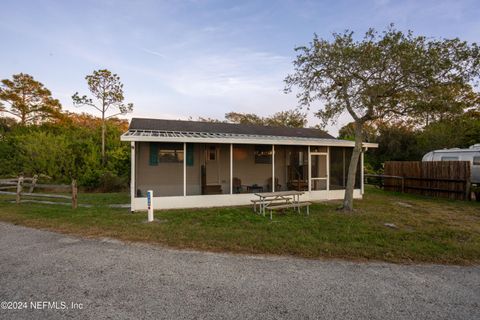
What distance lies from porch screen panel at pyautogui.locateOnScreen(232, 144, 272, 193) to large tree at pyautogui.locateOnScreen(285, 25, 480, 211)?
393 cm

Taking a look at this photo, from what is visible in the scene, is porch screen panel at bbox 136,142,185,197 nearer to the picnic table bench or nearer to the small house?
the small house

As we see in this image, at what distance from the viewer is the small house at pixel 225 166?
9.18 metres

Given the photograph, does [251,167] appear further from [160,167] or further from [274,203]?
[160,167]

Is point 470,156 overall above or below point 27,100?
below

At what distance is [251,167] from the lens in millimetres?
11719

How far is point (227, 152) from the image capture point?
11297 mm

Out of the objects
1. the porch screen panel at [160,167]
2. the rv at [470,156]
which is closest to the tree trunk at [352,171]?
the porch screen panel at [160,167]

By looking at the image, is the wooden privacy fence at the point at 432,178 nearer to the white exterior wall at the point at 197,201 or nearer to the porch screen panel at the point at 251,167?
the white exterior wall at the point at 197,201

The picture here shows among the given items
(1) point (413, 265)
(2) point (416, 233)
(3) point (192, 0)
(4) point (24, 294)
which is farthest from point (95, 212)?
(3) point (192, 0)

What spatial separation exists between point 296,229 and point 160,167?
6.82m

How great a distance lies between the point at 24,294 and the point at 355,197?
11.6 m

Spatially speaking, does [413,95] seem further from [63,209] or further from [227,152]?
[63,209]

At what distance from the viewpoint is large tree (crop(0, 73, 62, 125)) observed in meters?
22.4

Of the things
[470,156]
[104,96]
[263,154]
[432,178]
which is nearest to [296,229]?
[263,154]
